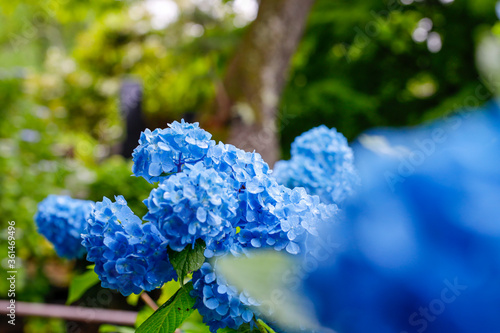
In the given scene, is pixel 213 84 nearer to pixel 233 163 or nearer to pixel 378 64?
pixel 378 64

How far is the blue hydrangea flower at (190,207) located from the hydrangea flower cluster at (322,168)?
20.4 inches

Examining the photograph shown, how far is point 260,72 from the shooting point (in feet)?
14.0

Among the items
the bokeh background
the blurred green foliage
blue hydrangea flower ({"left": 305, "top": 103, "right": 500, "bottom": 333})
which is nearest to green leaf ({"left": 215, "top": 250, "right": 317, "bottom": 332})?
blue hydrangea flower ({"left": 305, "top": 103, "right": 500, "bottom": 333})

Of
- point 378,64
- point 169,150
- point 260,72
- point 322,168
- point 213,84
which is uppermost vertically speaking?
point 378,64

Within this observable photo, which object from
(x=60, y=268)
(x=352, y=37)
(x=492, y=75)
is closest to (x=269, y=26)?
(x=352, y=37)

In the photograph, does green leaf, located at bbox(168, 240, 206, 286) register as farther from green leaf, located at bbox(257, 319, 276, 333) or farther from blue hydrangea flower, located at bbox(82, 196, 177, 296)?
green leaf, located at bbox(257, 319, 276, 333)

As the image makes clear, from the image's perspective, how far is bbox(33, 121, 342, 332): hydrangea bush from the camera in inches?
25.4

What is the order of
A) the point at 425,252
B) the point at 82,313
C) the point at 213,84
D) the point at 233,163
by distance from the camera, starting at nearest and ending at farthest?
the point at 425,252, the point at 233,163, the point at 82,313, the point at 213,84

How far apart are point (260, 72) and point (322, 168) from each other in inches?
128

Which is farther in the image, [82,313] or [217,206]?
[82,313]

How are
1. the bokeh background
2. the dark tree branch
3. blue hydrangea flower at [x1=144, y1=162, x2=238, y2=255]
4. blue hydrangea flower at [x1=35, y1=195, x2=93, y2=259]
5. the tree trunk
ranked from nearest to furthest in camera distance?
1. blue hydrangea flower at [x1=144, y1=162, x2=238, y2=255]
2. blue hydrangea flower at [x1=35, y1=195, x2=93, y2=259]
3. the dark tree branch
4. the bokeh background
5. the tree trunk

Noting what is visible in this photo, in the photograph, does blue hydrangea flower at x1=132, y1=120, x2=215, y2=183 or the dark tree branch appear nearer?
blue hydrangea flower at x1=132, y1=120, x2=215, y2=183

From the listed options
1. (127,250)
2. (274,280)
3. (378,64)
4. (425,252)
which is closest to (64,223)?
(127,250)

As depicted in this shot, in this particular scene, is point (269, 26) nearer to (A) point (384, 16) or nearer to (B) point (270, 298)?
(A) point (384, 16)
